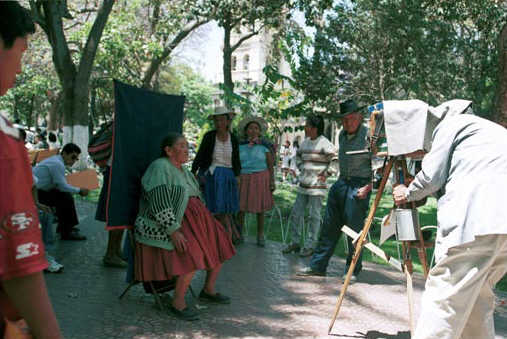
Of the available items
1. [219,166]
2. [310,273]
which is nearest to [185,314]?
[310,273]

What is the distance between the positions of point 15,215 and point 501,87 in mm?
7131

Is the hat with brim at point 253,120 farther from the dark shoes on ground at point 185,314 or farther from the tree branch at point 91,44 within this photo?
the tree branch at point 91,44

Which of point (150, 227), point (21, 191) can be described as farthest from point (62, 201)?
point (21, 191)

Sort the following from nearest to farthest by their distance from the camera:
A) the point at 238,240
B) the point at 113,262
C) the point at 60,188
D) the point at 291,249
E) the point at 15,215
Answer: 1. the point at 15,215
2. the point at 113,262
3. the point at 60,188
4. the point at 291,249
5. the point at 238,240

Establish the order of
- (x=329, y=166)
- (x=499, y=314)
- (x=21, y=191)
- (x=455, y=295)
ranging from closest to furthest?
(x=21, y=191)
(x=455, y=295)
(x=499, y=314)
(x=329, y=166)

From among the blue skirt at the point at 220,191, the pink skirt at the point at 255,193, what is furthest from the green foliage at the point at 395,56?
the blue skirt at the point at 220,191

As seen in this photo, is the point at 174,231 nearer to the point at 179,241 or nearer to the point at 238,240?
the point at 179,241

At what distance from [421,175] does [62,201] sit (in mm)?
5742

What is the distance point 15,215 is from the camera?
1.44 metres

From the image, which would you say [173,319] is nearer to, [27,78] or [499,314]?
[499,314]

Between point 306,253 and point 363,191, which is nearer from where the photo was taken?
point 363,191

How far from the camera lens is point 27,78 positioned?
94.7 ft

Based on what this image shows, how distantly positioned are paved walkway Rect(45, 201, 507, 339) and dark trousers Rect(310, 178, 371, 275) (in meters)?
0.31

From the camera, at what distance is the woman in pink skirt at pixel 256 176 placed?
823 centimetres
